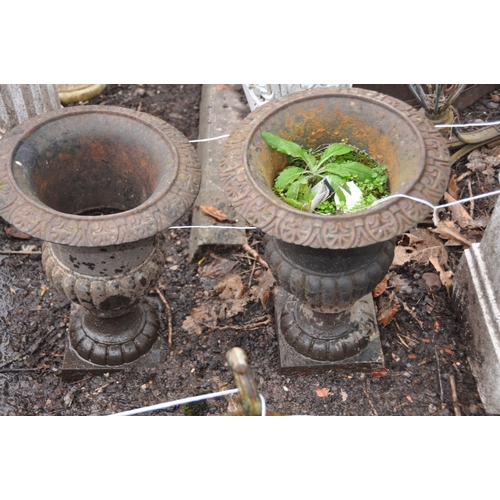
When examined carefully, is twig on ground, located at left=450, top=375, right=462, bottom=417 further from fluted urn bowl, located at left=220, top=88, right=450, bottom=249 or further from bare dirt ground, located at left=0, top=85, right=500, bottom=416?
fluted urn bowl, located at left=220, top=88, right=450, bottom=249

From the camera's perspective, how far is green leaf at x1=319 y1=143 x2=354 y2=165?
104 inches

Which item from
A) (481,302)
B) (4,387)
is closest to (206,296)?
(4,387)

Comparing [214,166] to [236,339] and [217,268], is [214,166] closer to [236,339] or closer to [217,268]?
[217,268]

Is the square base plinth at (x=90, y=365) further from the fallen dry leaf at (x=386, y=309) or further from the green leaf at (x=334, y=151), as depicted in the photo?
the green leaf at (x=334, y=151)

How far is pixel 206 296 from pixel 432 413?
1.42 m

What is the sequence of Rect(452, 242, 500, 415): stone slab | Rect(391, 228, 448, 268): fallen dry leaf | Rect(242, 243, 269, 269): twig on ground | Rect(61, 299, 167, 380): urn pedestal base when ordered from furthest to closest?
1. Rect(242, 243, 269, 269): twig on ground
2. Rect(391, 228, 448, 268): fallen dry leaf
3. Rect(61, 299, 167, 380): urn pedestal base
4. Rect(452, 242, 500, 415): stone slab

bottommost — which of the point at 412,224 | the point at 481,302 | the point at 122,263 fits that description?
the point at 481,302

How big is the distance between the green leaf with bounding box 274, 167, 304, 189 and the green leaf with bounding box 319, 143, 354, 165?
0.38ft

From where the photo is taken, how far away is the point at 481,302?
3.09 m

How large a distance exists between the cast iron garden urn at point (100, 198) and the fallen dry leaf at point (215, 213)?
0.79 meters

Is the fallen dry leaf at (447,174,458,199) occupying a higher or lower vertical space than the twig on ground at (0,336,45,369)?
higher

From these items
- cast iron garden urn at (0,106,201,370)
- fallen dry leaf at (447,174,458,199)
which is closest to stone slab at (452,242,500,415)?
fallen dry leaf at (447,174,458,199)

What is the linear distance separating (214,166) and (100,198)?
1115 millimetres

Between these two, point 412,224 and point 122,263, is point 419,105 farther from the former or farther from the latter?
point 122,263
